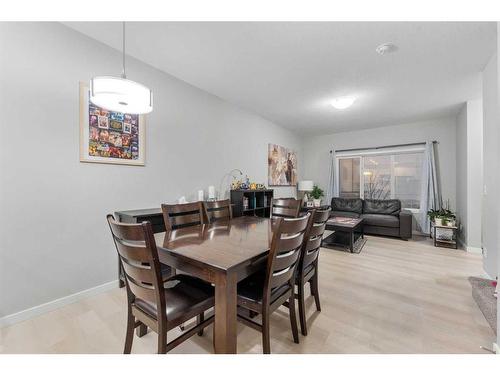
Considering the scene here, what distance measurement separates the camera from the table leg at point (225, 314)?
3.53ft

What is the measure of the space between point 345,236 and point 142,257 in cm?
373

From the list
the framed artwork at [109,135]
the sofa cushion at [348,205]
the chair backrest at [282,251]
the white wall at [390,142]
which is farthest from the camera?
the sofa cushion at [348,205]

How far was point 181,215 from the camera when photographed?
81.0 inches

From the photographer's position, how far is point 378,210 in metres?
4.91

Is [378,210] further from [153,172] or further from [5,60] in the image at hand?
[5,60]

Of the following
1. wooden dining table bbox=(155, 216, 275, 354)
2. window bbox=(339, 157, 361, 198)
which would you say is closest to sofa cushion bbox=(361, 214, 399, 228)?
window bbox=(339, 157, 361, 198)

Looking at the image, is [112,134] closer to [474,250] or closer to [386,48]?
[386,48]

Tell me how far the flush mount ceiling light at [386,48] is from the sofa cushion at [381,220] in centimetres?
329

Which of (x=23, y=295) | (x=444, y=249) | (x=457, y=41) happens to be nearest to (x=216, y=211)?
(x=23, y=295)

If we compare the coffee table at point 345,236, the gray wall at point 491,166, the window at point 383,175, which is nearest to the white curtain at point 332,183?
the window at point 383,175

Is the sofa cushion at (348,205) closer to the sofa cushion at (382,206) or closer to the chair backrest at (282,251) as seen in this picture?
the sofa cushion at (382,206)

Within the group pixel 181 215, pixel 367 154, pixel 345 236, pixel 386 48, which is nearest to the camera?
pixel 181 215

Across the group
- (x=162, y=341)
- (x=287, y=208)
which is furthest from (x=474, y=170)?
(x=162, y=341)

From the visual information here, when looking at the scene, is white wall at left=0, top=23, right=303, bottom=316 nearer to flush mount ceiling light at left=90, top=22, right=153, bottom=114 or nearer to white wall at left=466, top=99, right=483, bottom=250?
flush mount ceiling light at left=90, top=22, right=153, bottom=114
